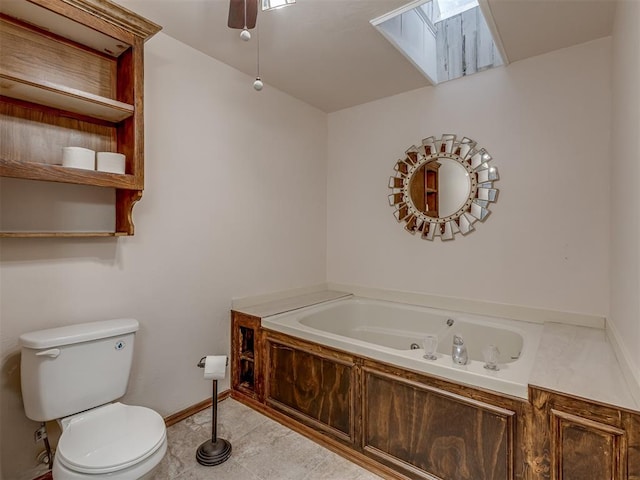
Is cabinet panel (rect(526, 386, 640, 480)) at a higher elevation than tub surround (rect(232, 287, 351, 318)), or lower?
lower

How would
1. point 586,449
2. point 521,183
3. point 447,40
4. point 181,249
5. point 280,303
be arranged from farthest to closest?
point 280,303 < point 447,40 < point 521,183 < point 181,249 < point 586,449

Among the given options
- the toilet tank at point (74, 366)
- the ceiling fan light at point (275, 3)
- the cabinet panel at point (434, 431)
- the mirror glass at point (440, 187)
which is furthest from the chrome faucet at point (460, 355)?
the ceiling fan light at point (275, 3)

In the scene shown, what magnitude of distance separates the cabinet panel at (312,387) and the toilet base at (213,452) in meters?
0.43

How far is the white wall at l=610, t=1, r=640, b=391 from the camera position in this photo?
4.23 ft

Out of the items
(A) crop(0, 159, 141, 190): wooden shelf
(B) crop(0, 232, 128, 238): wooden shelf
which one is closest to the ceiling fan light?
(A) crop(0, 159, 141, 190): wooden shelf

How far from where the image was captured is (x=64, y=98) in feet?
5.24

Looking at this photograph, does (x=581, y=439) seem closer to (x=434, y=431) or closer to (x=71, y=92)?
(x=434, y=431)

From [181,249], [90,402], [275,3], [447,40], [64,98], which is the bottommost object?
[90,402]

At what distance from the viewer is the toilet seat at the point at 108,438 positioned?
4.15ft

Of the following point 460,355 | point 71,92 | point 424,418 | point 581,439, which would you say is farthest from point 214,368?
point 581,439

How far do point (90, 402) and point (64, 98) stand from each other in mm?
1469

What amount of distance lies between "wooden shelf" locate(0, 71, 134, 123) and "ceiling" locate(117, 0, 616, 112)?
24.1 inches

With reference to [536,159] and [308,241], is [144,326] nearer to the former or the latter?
[308,241]

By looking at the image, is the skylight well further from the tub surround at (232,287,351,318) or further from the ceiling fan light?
the tub surround at (232,287,351,318)
